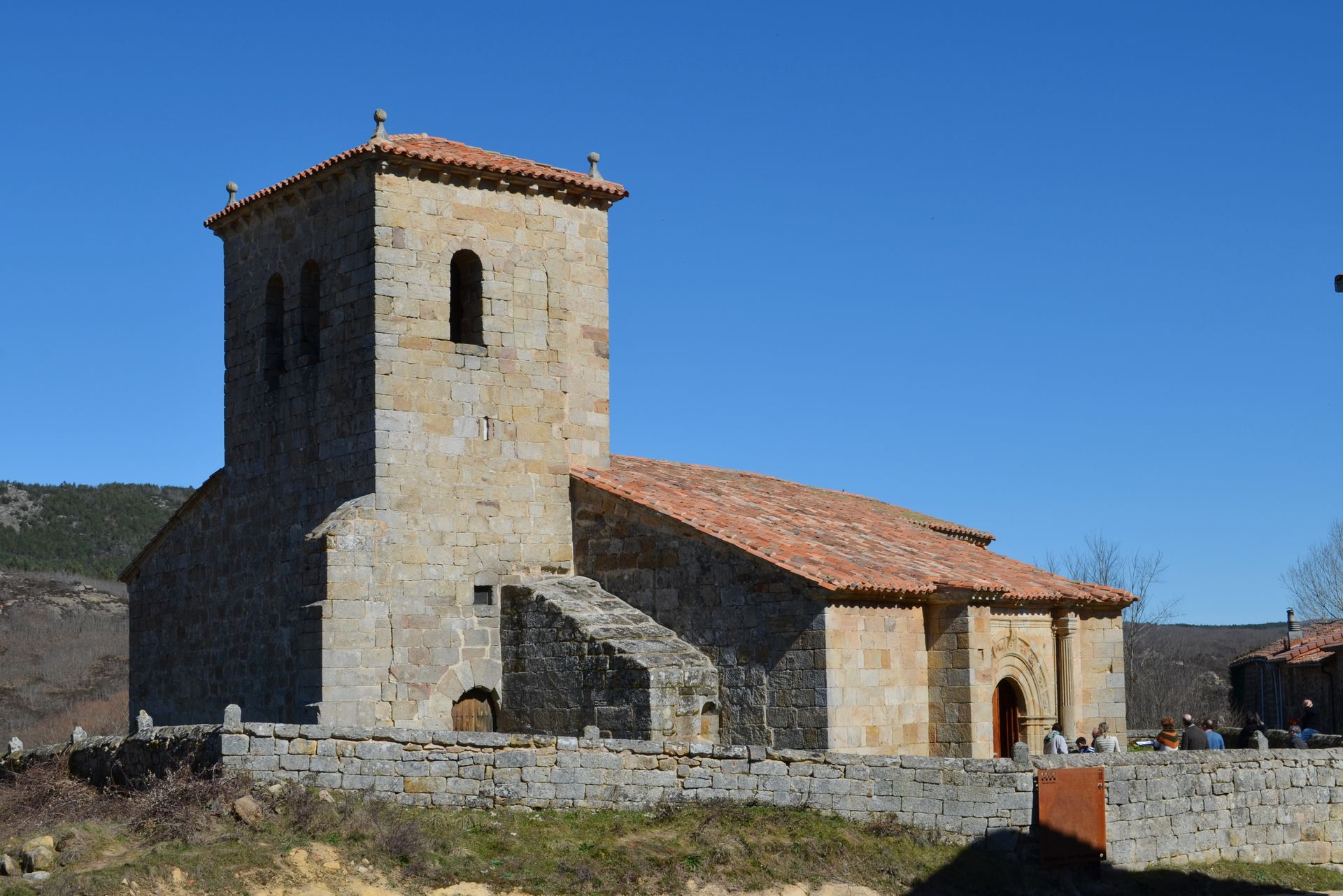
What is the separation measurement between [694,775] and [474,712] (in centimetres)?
540

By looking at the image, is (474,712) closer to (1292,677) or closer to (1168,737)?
(1168,737)

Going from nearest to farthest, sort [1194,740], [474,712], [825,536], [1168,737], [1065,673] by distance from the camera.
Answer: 1. [1194,740]
2. [1168,737]
3. [474,712]
4. [825,536]
5. [1065,673]

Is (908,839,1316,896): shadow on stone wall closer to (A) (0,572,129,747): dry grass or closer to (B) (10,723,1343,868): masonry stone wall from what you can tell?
(B) (10,723,1343,868): masonry stone wall

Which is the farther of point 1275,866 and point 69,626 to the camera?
point 69,626

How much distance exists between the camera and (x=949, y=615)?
70.8 feet

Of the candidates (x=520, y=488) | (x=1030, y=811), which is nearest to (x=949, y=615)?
(x=1030, y=811)

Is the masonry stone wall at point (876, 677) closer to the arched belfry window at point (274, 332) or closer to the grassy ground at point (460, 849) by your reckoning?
the grassy ground at point (460, 849)

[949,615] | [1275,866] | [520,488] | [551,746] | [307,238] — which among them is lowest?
[1275,866]

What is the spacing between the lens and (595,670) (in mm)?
20891

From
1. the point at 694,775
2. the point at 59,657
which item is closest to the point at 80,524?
the point at 59,657

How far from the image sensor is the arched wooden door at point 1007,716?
23547 mm

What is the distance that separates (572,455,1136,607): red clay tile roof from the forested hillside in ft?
164

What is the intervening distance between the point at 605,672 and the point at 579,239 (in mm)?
6901

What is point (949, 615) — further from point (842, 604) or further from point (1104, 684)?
point (1104, 684)
